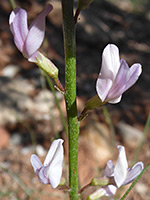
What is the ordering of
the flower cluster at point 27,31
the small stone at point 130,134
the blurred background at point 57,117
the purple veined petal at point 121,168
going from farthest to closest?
the small stone at point 130,134
the blurred background at point 57,117
the purple veined petal at point 121,168
the flower cluster at point 27,31

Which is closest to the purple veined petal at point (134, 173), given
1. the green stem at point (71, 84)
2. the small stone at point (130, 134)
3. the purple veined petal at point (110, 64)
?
the green stem at point (71, 84)

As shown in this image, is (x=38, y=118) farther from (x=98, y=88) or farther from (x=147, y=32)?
(x=147, y=32)

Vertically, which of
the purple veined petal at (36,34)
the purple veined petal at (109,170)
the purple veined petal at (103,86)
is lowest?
the purple veined petal at (109,170)

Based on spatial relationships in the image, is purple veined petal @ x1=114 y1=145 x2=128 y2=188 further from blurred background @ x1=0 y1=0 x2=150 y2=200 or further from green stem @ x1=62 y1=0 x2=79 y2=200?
blurred background @ x1=0 y1=0 x2=150 y2=200

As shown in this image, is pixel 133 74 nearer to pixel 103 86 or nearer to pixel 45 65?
pixel 103 86

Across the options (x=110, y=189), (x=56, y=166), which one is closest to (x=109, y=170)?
(x=110, y=189)

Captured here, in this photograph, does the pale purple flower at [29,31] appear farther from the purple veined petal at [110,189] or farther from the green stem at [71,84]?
the purple veined petal at [110,189]

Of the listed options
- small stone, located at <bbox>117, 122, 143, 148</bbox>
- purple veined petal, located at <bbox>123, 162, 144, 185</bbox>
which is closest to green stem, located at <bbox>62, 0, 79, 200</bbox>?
purple veined petal, located at <bbox>123, 162, 144, 185</bbox>
